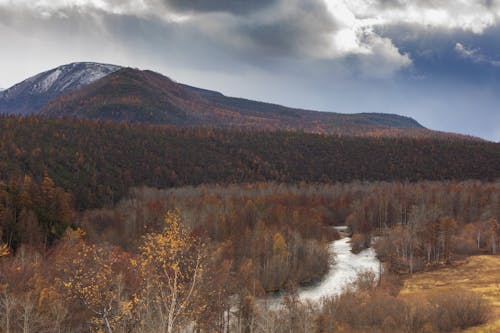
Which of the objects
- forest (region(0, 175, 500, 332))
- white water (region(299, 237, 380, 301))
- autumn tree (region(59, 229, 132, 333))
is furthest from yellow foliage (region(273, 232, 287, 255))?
autumn tree (region(59, 229, 132, 333))

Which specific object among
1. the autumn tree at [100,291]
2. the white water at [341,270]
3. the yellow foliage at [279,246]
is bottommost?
the white water at [341,270]

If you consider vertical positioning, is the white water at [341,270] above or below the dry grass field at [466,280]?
below

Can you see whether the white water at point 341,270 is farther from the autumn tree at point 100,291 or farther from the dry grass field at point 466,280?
the autumn tree at point 100,291

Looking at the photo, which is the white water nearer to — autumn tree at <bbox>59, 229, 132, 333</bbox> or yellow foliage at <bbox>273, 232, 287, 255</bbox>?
yellow foliage at <bbox>273, 232, 287, 255</bbox>

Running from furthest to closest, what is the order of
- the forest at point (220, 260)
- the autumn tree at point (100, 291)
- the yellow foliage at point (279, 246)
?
1. the yellow foliage at point (279, 246)
2. the forest at point (220, 260)
3. the autumn tree at point (100, 291)

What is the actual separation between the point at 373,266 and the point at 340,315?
149 ft

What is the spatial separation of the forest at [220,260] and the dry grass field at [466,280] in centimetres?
342

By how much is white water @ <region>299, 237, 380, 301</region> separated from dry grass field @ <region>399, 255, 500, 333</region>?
1010 centimetres

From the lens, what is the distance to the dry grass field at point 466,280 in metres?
77.0

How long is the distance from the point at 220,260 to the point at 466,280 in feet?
168

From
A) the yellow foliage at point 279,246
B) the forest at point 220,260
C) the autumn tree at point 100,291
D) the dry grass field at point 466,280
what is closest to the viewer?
the autumn tree at point 100,291

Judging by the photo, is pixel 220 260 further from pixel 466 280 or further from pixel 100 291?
pixel 100 291

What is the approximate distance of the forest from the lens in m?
27.1

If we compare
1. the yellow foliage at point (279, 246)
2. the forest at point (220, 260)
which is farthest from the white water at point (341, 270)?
the yellow foliage at point (279, 246)
